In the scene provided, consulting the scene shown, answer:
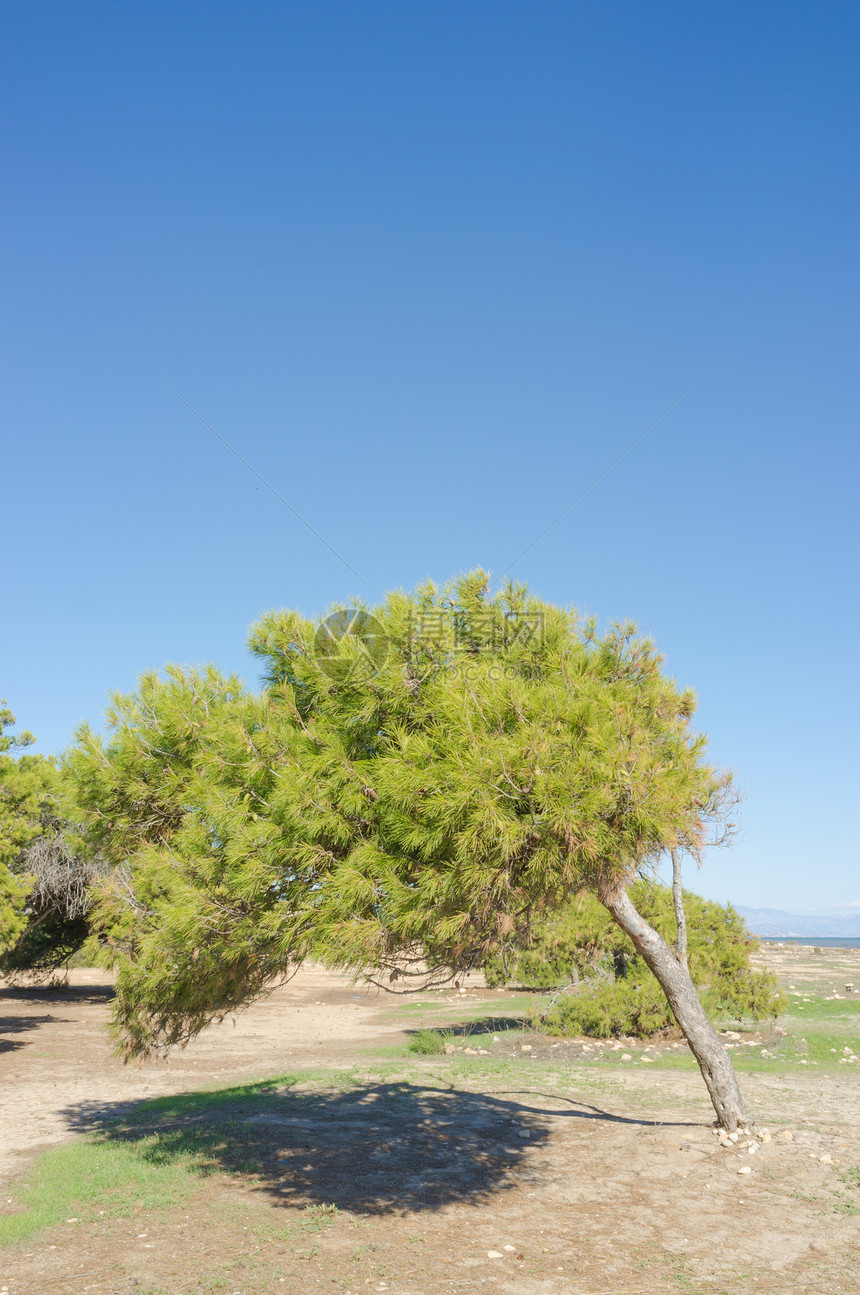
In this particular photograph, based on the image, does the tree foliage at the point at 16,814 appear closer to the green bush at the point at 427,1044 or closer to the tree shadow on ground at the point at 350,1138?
the tree shadow on ground at the point at 350,1138

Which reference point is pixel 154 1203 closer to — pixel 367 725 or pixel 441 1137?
pixel 441 1137

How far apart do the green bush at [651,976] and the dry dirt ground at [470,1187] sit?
186cm

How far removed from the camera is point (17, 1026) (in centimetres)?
2328

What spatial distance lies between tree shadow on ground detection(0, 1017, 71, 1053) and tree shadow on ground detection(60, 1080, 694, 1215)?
8.07 metres

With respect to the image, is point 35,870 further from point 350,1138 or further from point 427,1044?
point 350,1138

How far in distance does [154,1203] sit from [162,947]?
10.6 ft

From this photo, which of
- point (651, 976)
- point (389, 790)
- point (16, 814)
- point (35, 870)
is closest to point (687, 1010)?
point (389, 790)

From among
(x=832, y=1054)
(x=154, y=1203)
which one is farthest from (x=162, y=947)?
(x=832, y=1054)

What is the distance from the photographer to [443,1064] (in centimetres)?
1647

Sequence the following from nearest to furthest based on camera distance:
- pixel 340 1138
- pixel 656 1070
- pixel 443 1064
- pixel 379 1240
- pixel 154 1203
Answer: pixel 379 1240 < pixel 154 1203 < pixel 340 1138 < pixel 656 1070 < pixel 443 1064

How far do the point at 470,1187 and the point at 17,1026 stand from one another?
65.6ft

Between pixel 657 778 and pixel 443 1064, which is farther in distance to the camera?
pixel 443 1064

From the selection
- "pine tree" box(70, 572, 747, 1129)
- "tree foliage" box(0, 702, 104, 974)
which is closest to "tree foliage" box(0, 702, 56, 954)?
"tree foliage" box(0, 702, 104, 974)

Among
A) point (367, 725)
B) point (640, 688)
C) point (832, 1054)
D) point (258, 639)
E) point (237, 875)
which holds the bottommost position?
point (832, 1054)
